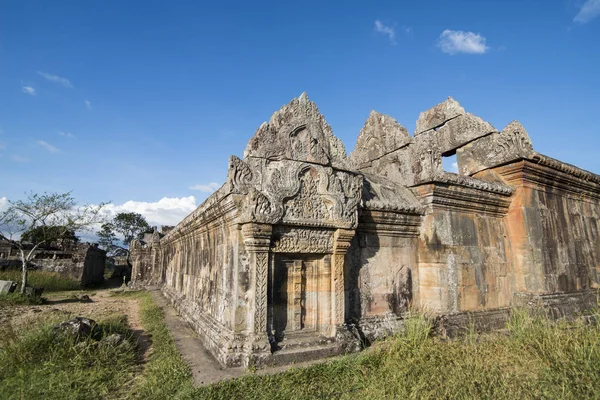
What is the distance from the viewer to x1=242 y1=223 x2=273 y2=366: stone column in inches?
145

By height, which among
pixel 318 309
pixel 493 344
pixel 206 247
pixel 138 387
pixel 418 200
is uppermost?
pixel 418 200

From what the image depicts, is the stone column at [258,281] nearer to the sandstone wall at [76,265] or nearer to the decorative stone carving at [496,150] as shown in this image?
the decorative stone carving at [496,150]

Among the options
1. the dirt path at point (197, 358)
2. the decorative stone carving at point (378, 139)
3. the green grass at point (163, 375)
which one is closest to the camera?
the green grass at point (163, 375)

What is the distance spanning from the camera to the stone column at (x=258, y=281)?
A: 12.1 feet

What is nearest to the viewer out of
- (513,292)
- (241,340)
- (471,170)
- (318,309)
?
(241,340)

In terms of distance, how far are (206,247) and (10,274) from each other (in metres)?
13.8

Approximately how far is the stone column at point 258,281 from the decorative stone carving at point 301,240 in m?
0.16

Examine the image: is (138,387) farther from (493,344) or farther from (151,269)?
(151,269)

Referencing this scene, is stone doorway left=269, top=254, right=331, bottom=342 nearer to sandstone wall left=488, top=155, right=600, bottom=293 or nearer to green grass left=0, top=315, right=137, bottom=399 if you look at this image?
green grass left=0, top=315, right=137, bottom=399

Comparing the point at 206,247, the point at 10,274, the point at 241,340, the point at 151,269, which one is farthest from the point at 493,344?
the point at 10,274

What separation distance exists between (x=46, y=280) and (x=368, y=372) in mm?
16521

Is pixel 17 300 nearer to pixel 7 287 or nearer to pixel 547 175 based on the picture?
pixel 7 287

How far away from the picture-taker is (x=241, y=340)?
3.74 m

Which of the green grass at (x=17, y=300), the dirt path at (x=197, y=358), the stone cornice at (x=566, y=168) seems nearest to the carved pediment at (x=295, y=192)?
the dirt path at (x=197, y=358)
